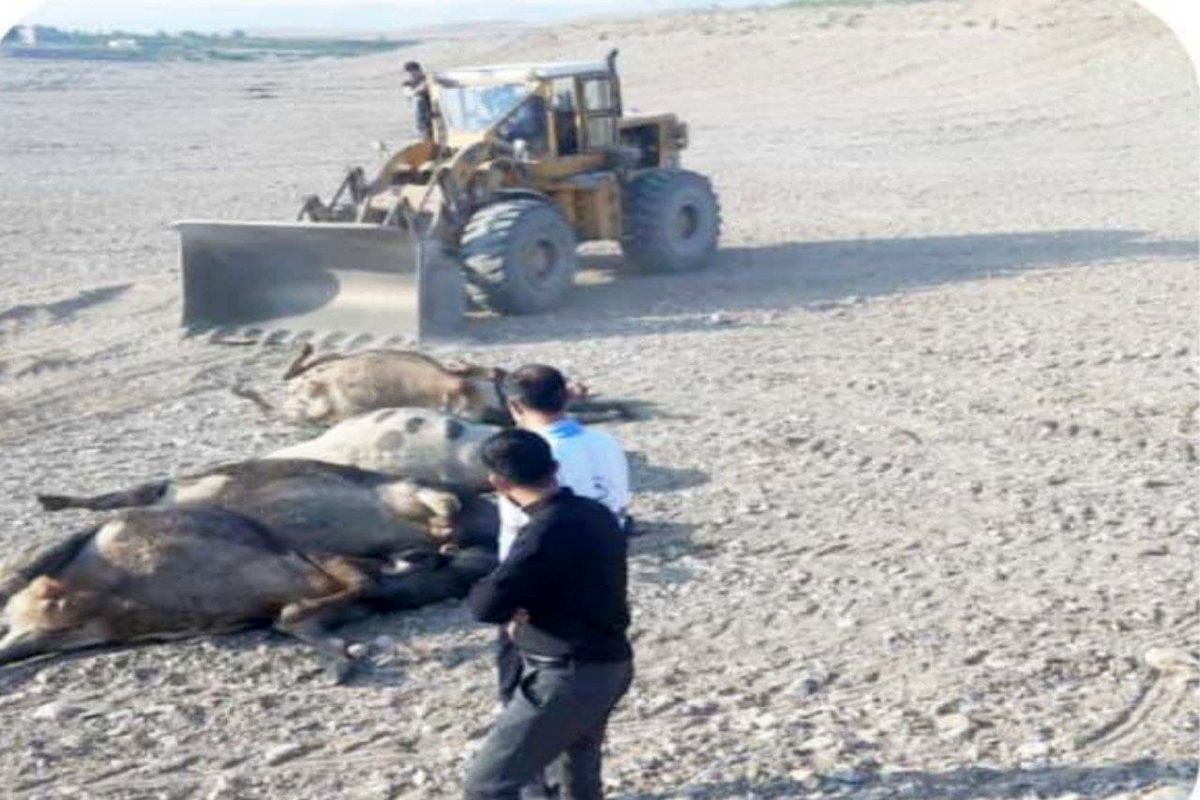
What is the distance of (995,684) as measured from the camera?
327 inches

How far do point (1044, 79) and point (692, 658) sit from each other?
42245mm

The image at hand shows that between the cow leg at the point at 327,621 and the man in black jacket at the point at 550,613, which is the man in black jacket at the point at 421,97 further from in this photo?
the man in black jacket at the point at 550,613

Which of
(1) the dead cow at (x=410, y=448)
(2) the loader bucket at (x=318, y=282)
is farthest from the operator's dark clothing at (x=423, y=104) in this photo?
(1) the dead cow at (x=410, y=448)

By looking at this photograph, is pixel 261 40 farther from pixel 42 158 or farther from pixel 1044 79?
pixel 42 158

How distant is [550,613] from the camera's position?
638 centimetres

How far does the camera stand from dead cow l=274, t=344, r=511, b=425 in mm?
Answer: 13094

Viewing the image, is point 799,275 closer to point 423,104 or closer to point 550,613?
point 423,104

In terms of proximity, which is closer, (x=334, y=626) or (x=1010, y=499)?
(x=334, y=626)

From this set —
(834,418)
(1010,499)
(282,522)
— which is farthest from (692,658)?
(834,418)

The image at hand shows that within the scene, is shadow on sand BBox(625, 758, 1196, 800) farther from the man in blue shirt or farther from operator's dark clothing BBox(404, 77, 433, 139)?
operator's dark clothing BBox(404, 77, 433, 139)

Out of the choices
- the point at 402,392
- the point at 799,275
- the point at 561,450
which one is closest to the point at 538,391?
the point at 561,450

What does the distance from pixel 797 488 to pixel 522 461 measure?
540 cm

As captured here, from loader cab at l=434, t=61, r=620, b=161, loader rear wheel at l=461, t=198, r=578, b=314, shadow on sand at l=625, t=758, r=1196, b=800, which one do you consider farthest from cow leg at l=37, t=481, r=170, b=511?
loader cab at l=434, t=61, r=620, b=161

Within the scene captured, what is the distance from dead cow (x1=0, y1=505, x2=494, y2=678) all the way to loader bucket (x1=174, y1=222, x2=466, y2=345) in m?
7.64
